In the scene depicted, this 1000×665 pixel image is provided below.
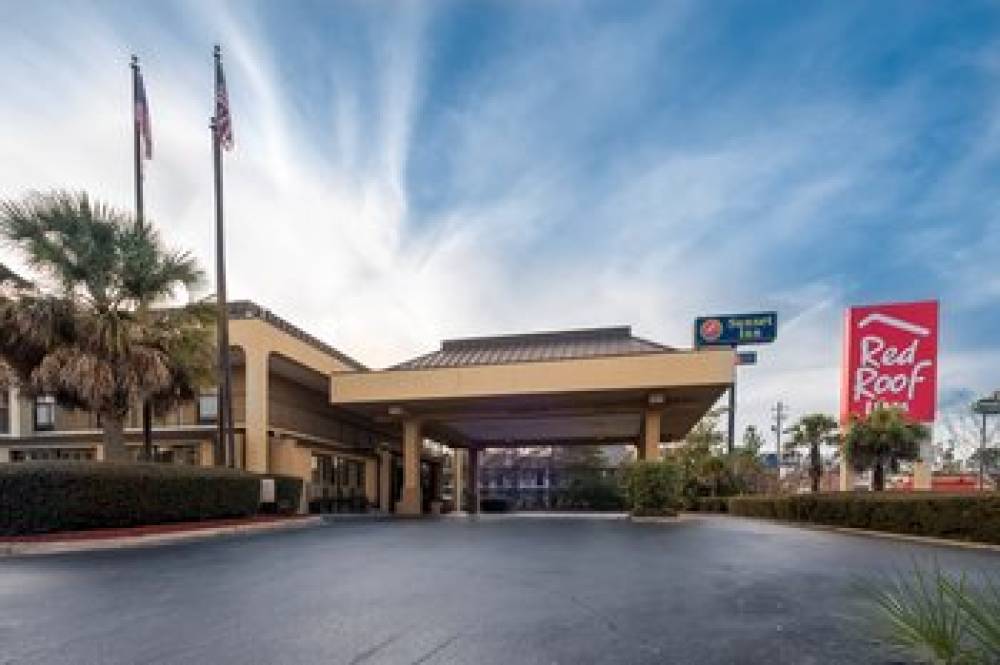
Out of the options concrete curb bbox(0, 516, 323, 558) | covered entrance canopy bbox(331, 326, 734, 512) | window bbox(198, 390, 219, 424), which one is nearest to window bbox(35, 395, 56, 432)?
window bbox(198, 390, 219, 424)

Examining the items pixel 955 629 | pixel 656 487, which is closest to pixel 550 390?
pixel 656 487

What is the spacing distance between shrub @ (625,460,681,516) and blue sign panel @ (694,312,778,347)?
56.3ft

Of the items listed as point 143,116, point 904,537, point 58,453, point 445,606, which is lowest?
point 58,453

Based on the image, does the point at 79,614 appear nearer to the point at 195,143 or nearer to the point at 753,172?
the point at 753,172

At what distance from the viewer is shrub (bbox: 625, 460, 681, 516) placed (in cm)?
2464

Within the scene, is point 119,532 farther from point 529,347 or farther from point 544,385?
point 529,347

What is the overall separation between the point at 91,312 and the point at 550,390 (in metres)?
15.4

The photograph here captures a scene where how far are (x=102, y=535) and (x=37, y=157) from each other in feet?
26.7

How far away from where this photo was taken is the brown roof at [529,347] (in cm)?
2816

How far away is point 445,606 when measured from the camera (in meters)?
6.78

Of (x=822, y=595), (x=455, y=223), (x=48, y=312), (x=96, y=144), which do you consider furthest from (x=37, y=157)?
(x=822, y=595)

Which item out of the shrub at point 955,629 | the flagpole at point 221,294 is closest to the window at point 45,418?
the flagpole at point 221,294

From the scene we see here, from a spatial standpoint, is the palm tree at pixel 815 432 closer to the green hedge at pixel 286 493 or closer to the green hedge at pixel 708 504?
the green hedge at pixel 708 504

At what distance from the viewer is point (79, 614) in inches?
259
